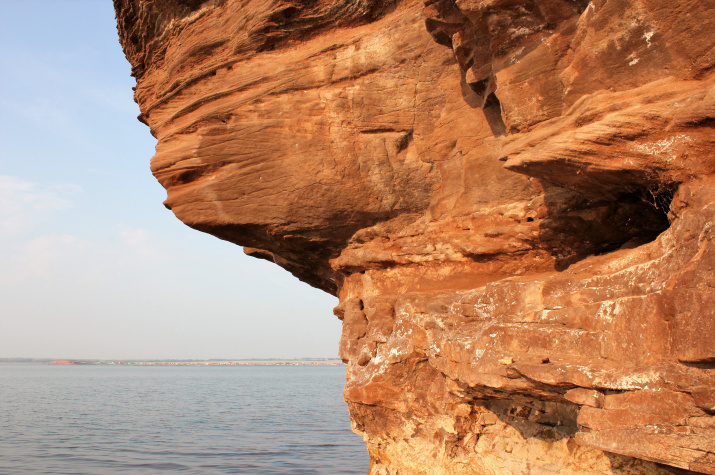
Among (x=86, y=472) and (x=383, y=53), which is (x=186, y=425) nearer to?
(x=86, y=472)

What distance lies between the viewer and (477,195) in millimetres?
8250

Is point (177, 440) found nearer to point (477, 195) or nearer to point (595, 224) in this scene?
point (477, 195)

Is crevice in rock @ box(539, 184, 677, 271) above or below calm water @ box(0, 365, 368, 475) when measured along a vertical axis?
above

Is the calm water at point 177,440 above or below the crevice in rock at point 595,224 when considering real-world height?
below

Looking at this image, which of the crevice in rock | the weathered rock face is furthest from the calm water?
the crevice in rock

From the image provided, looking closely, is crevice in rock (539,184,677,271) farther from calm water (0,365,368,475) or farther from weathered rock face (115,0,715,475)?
calm water (0,365,368,475)

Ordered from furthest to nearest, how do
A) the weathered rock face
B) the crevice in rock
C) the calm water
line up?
the calm water, the crevice in rock, the weathered rock face

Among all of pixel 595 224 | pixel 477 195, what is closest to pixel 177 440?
pixel 477 195

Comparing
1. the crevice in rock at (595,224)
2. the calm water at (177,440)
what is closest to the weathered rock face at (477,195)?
the crevice in rock at (595,224)

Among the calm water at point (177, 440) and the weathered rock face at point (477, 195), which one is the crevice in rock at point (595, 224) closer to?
the weathered rock face at point (477, 195)

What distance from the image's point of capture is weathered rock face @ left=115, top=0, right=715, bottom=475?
16.5 ft

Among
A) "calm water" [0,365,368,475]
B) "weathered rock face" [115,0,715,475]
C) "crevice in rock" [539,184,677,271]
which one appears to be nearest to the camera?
"weathered rock face" [115,0,715,475]

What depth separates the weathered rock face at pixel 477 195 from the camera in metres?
5.04

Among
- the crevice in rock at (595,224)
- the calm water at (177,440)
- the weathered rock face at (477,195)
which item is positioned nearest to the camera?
the weathered rock face at (477,195)
